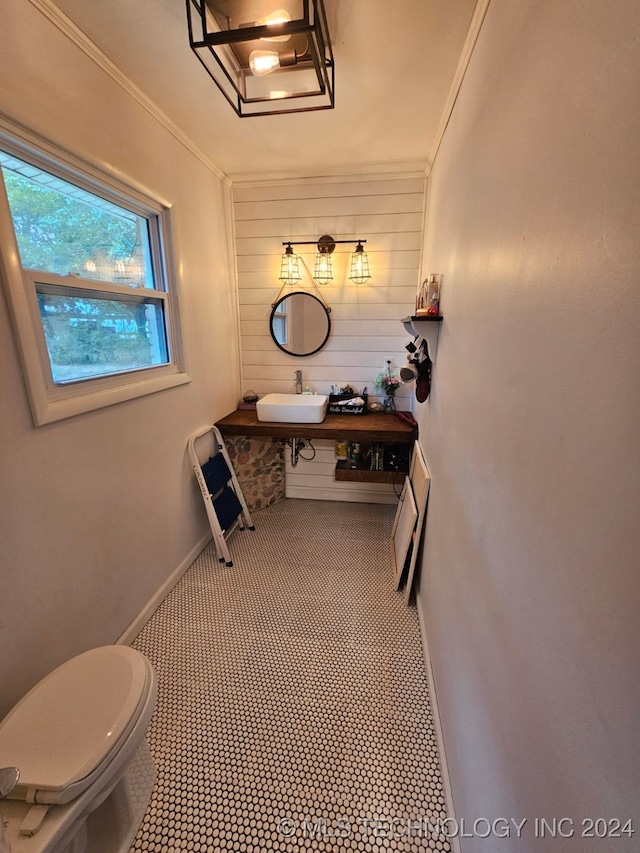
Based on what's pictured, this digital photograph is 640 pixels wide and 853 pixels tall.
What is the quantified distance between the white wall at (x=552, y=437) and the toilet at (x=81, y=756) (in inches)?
39.4

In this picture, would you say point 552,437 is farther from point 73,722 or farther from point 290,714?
point 290,714

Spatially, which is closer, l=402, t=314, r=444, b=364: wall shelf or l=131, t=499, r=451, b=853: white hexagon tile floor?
l=131, t=499, r=451, b=853: white hexagon tile floor

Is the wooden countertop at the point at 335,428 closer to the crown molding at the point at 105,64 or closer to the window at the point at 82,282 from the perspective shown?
the window at the point at 82,282

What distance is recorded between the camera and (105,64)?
1.46 metres

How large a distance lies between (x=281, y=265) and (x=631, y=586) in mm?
2914

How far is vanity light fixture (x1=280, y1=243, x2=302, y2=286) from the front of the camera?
8.88 feet

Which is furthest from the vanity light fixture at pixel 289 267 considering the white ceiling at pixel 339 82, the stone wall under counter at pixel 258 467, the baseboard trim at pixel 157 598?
the baseboard trim at pixel 157 598

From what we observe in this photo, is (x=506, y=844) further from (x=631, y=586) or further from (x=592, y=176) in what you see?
(x=592, y=176)

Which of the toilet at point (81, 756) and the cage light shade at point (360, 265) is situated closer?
the toilet at point (81, 756)

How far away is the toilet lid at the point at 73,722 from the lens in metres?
0.88

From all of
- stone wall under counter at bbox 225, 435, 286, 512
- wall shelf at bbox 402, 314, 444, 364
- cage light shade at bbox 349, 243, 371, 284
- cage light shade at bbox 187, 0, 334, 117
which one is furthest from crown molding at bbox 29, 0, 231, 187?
stone wall under counter at bbox 225, 435, 286, 512

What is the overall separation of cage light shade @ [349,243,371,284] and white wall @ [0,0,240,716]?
1089mm

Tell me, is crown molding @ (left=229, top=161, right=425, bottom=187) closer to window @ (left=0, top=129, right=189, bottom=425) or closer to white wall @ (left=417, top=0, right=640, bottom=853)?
window @ (left=0, top=129, right=189, bottom=425)

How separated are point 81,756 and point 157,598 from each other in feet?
3.66
